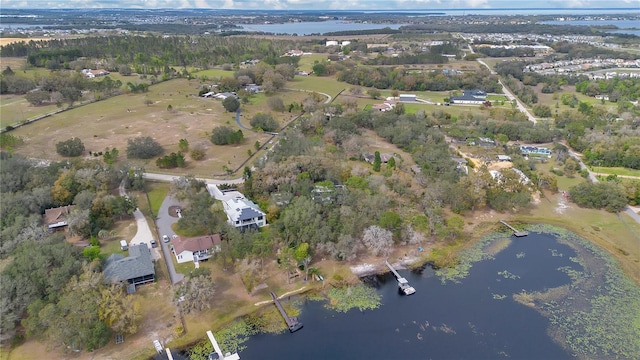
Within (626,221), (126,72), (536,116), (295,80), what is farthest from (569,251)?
(126,72)

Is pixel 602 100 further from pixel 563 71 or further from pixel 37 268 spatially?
pixel 37 268

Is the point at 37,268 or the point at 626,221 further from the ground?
the point at 37,268

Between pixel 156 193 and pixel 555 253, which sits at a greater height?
pixel 156 193

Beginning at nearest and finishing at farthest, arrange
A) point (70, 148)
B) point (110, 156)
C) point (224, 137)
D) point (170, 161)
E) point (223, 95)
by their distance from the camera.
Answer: point (170, 161)
point (110, 156)
point (70, 148)
point (224, 137)
point (223, 95)

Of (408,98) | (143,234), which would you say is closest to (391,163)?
(143,234)

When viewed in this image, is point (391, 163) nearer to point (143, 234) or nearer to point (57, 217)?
point (143, 234)

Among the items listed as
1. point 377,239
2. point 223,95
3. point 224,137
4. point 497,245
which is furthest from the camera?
point 223,95
